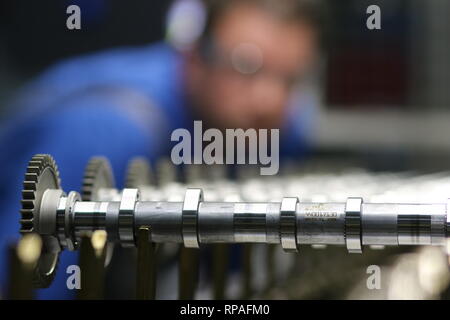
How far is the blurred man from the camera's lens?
1107 mm

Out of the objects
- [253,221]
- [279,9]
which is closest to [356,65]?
[279,9]

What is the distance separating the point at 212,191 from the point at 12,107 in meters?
0.88

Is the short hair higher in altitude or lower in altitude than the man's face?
higher

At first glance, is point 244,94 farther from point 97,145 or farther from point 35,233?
point 35,233

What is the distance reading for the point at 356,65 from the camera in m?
2.42

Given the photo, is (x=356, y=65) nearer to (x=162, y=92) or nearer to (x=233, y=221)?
(x=162, y=92)

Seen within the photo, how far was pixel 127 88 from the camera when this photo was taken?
1350 millimetres

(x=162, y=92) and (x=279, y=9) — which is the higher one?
(x=279, y=9)

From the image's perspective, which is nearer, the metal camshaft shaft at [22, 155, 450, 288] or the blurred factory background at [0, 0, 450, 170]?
the metal camshaft shaft at [22, 155, 450, 288]

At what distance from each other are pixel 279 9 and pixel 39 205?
112 cm

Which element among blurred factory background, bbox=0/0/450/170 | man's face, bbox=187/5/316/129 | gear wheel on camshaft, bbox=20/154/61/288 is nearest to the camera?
gear wheel on camshaft, bbox=20/154/61/288

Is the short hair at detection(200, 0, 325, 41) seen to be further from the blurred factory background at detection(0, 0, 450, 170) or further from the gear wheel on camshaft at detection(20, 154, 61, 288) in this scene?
the gear wheel on camshaft at detection(20, 154, 61, 288)

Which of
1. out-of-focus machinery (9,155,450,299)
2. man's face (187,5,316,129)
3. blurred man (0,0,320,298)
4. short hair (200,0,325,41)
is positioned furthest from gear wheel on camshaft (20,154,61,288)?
short hair (200,0,325,41)

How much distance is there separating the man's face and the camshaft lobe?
0.85 meters
